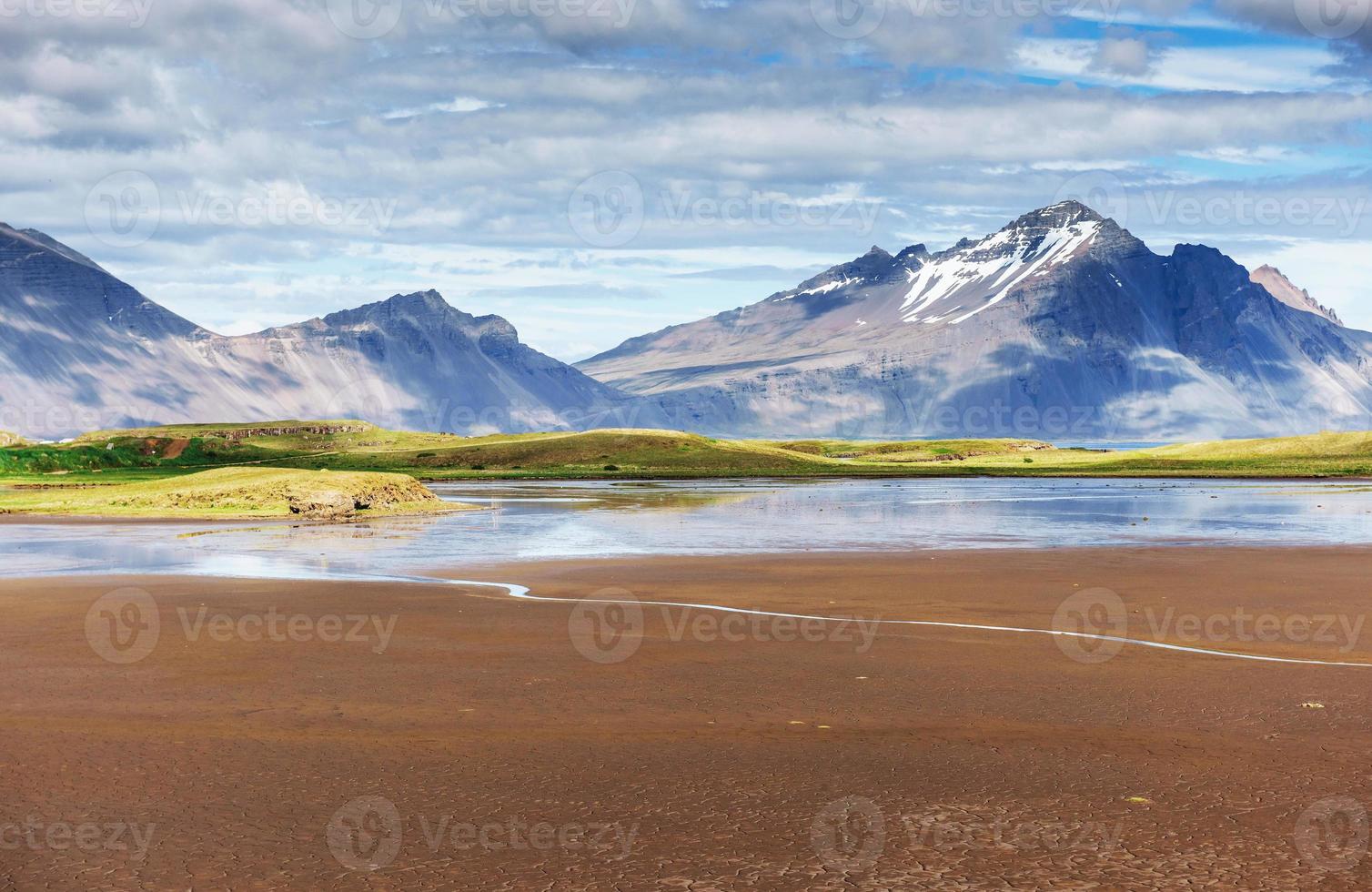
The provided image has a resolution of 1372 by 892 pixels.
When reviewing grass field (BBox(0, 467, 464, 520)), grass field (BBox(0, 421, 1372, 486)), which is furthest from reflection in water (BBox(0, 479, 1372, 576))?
grass field (BBox(0, 421, 1372, 486))

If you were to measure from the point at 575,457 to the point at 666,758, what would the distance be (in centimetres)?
11758

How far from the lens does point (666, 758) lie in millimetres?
14062

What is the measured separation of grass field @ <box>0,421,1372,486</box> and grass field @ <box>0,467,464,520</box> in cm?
3585

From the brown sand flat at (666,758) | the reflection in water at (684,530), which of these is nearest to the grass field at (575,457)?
the reflection in water at (684,530)

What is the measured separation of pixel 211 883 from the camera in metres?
10.4

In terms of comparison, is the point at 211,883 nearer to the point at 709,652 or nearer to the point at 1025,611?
the point at 709,652

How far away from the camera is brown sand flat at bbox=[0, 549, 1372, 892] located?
35.8 feet

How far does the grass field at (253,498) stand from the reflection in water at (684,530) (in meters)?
2.82

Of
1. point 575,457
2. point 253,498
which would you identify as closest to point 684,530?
point 253,498

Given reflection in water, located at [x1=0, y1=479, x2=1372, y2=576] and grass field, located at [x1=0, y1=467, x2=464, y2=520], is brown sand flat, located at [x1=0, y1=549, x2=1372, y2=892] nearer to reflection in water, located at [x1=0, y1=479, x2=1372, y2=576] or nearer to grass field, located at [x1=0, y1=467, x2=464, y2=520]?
reflection in water, located at [x1=0, y1=479, x2=1372, y2=576]

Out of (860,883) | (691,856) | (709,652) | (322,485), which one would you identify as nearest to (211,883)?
(691,856)

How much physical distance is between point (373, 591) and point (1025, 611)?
13.6 m

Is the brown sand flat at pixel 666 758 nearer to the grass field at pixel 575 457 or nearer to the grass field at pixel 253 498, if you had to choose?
the grass field at pixel 253 498

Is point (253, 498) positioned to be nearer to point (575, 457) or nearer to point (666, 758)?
point (666, 758)
